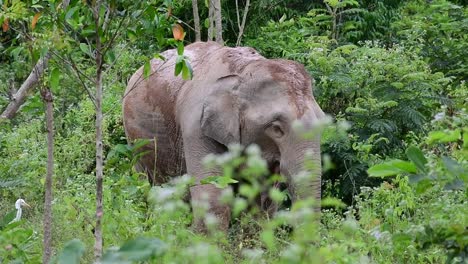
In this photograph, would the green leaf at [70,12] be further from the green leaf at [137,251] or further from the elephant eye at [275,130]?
the elephant eye at [275,130]

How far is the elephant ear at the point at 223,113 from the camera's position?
8344 mm

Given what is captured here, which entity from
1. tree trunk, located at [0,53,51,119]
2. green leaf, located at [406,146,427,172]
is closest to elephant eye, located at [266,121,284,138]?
tree trunk, located at [0,53,51,119]

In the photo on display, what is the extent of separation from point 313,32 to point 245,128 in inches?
170

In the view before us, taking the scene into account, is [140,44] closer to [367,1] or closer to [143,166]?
[367,1]

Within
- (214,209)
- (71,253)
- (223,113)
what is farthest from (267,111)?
(71,253)

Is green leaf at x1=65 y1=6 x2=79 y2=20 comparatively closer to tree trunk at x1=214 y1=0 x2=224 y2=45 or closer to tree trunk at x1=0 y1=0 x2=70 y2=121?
tree trunk at x1=0 y1=0 x2=70 y2=121

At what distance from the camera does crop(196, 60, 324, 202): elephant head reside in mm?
8023

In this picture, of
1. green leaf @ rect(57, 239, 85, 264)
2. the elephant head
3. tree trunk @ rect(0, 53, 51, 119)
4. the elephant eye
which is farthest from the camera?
the elephant eye

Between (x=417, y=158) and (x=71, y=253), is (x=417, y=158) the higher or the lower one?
the lower one

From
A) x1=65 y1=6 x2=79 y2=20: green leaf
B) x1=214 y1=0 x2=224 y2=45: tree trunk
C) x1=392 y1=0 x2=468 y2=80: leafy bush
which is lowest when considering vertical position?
x1=392 y1=0 x2=468 y2=80: leafy bush

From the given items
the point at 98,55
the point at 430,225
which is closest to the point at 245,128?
the point at 98,55

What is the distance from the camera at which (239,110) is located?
838 cm

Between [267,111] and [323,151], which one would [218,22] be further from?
[267,111]

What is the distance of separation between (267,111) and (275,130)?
148 mm
